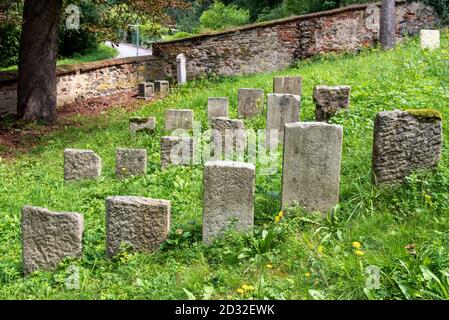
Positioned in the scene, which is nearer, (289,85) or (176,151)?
(176,151)

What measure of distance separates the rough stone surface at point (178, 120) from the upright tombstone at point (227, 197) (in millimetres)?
4771

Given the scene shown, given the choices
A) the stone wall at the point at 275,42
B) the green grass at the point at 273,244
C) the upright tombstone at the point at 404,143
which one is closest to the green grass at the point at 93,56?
the stone wall at the point at 275,42

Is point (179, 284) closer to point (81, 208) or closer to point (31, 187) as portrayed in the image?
point (81, 208)

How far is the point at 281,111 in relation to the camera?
866 centimetres

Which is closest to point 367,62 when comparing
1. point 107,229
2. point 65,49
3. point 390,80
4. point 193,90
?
point 390,80

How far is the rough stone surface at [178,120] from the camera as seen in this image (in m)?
9.80

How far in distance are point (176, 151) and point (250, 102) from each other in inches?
106

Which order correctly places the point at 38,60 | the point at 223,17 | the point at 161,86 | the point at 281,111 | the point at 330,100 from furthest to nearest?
the point at 223,17 → the point at 161,86 → the point at 38,60 → the point at 281,111 → the point at 330,100

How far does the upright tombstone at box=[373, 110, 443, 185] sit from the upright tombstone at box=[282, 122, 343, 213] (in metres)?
0.41

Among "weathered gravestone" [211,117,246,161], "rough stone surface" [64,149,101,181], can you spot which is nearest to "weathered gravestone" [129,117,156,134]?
"weathered gravestone" [211,117,246,161]

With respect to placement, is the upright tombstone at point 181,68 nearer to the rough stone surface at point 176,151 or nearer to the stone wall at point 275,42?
the stone wall at point 275,42

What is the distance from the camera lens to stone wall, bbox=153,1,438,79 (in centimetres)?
1842

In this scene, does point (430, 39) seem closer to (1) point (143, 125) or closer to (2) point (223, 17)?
(1) point (143, 125)

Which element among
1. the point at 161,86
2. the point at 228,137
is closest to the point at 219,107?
the point at 228,137
